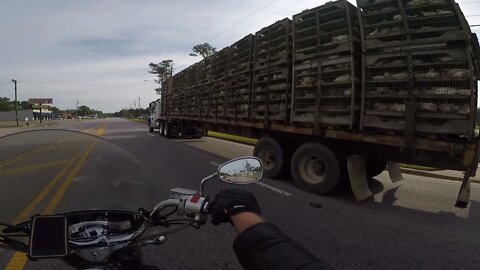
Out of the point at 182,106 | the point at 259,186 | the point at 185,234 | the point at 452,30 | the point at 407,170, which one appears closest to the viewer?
the point at 185,234

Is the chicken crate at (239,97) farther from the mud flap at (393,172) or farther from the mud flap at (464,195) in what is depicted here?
the mud flap at (464,195)

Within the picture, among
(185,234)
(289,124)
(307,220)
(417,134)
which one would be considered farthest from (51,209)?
(289,124)

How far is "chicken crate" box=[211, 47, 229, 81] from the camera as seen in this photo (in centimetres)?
1290

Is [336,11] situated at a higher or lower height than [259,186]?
higher

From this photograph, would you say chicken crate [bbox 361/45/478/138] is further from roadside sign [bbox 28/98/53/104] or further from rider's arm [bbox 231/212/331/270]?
roadside sign [bbox 28/98/53/104]

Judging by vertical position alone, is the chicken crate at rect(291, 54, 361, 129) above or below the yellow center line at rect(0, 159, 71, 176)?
above

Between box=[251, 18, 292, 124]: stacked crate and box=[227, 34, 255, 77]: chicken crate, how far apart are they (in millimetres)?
387

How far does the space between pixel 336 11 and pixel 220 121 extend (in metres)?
6.56

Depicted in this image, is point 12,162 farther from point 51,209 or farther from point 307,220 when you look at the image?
point 307,220

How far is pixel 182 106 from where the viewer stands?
66.7 ft

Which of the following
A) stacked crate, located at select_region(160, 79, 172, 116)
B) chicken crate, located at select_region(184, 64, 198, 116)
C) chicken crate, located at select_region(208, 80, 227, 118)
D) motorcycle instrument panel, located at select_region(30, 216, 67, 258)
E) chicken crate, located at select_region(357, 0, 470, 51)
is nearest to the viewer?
motorcycle instrument panel, located at select_region(30, 216, 67, 258)

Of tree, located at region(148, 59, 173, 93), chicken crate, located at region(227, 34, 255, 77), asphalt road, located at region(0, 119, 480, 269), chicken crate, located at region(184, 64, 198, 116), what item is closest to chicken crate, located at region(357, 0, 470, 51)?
asphalt road, located at region(0, 119, 480, 269)

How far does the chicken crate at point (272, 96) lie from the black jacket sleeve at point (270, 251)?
762cm

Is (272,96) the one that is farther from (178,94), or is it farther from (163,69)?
(163,69)
